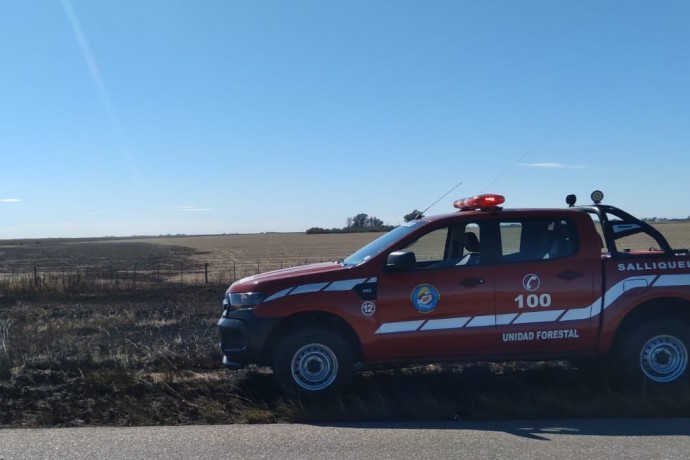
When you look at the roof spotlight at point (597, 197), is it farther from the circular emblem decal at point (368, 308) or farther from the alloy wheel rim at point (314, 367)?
the alloy wheel rim at point (314, 367)

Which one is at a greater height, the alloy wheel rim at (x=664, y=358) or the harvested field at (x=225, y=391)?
the alloy wheel rim at (x=664, y=358)

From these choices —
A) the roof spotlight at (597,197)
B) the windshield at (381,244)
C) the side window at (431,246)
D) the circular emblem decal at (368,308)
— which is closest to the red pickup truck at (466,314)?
the circular emblem decal at (368,308)

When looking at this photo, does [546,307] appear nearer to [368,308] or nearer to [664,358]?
[664,358]

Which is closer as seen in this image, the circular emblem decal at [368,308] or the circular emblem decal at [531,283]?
the circular emblem decal at [368,308]

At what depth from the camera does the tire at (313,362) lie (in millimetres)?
6758

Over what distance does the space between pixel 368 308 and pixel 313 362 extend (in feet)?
2.62

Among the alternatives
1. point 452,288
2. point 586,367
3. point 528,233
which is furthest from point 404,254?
point 586,367

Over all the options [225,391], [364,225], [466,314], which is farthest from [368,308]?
[364,225]

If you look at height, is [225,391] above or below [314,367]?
below

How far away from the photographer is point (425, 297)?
22.4 ft

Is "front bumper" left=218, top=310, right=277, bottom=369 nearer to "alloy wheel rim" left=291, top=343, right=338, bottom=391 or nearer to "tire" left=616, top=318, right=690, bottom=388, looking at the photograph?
"alloy wheel rim" left=291, top=343, right=338, bottom=391

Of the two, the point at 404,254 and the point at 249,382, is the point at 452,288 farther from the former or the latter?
the point at 249,382

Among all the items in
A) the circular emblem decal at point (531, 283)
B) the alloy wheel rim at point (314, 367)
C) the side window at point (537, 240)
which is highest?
the side window at point (537, 240)

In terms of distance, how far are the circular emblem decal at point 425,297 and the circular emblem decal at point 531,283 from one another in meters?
0.92
